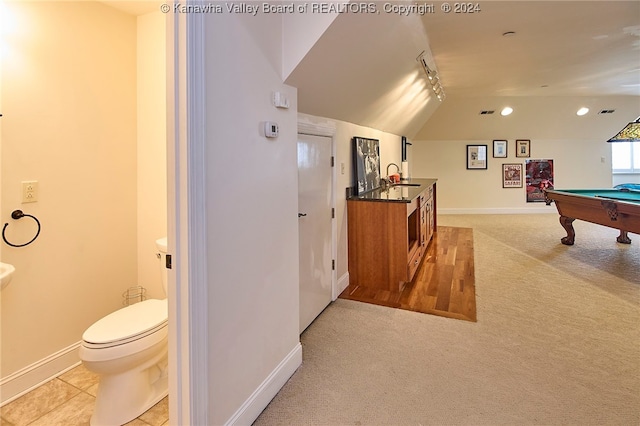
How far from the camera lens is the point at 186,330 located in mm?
1329

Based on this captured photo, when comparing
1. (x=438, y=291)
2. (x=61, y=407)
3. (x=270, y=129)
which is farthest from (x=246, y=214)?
(x=438, y=291)

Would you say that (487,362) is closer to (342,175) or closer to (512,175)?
(342,175)

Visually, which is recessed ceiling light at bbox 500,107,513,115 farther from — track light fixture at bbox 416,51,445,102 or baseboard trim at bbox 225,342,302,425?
baseboard trim at bbox 225,342,302,425

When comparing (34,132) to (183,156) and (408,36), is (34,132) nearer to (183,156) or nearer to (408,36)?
(183,156)

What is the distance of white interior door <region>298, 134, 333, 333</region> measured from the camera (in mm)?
2576

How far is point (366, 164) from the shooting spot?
3924 millimetres

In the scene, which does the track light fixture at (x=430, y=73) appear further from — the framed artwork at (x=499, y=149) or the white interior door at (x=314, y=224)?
the framed artwork at (x=499, y=149)

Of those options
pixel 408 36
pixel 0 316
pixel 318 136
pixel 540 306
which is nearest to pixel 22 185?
pixel 0 316

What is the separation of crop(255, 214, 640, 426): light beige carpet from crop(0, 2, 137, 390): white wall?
4.66ft

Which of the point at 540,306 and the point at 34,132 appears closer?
the point at 34,132

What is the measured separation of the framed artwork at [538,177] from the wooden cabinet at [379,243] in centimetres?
583

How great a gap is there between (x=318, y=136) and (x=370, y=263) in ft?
4.44

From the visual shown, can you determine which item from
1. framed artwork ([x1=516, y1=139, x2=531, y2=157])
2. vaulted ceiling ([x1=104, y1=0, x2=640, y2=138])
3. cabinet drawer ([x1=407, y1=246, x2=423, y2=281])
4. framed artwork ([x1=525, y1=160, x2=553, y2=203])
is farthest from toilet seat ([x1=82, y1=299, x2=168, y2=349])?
framed artwork ([x1=525, y1=160, x2=553, y2=203])

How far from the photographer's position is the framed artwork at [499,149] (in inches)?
311
